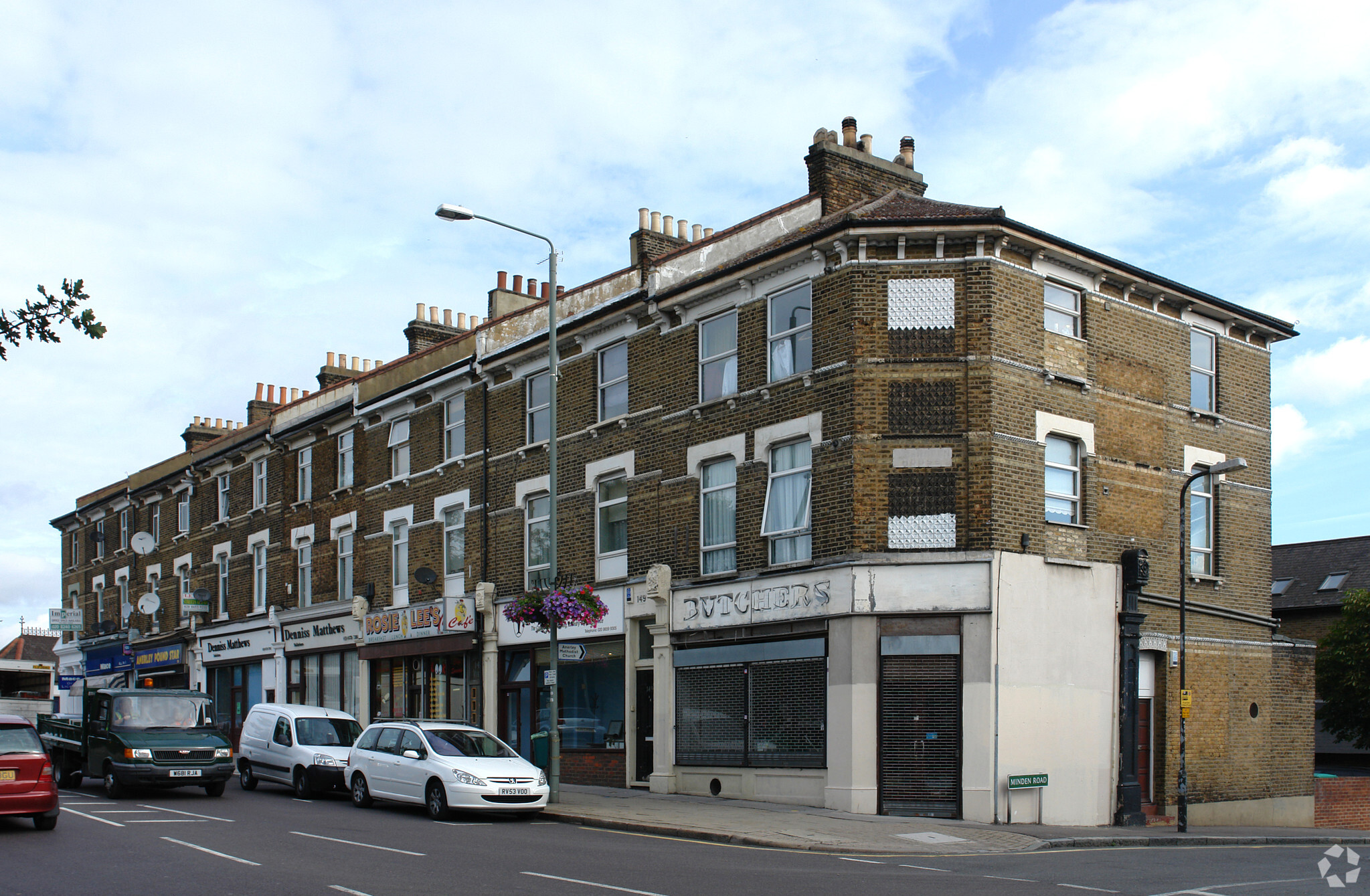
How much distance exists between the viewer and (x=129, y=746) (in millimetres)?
21266

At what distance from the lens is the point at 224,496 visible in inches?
1703

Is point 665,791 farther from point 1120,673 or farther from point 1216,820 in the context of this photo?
point 1216,820

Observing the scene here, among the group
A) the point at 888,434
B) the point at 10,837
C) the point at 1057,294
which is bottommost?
Result: the point at 10,837

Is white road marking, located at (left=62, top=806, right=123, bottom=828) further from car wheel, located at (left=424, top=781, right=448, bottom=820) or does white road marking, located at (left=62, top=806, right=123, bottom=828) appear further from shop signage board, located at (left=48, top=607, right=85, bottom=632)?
shop signage board, located at (left=48, top=607, right=85, bottom=632)

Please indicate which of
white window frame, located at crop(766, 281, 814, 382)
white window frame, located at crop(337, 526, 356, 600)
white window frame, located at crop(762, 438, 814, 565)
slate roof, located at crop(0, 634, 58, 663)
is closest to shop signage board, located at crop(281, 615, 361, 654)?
white window frame, located at crop(337, 526, 356, 600)

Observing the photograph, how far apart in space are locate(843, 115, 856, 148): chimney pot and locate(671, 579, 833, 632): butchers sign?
342 inches

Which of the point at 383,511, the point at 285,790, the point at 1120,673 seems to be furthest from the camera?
the point at 383,511

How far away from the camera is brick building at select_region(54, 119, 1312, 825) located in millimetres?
20625

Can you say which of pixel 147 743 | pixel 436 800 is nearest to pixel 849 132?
pixel 436 800

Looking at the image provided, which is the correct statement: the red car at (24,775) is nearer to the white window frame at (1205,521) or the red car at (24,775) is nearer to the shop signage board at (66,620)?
the white window frame at (1205,521)

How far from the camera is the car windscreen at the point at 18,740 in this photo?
15.9 meters

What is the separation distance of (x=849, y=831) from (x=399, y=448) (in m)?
19.1

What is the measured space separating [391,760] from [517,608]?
134 inches

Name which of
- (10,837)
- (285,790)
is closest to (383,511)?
(285,790)
